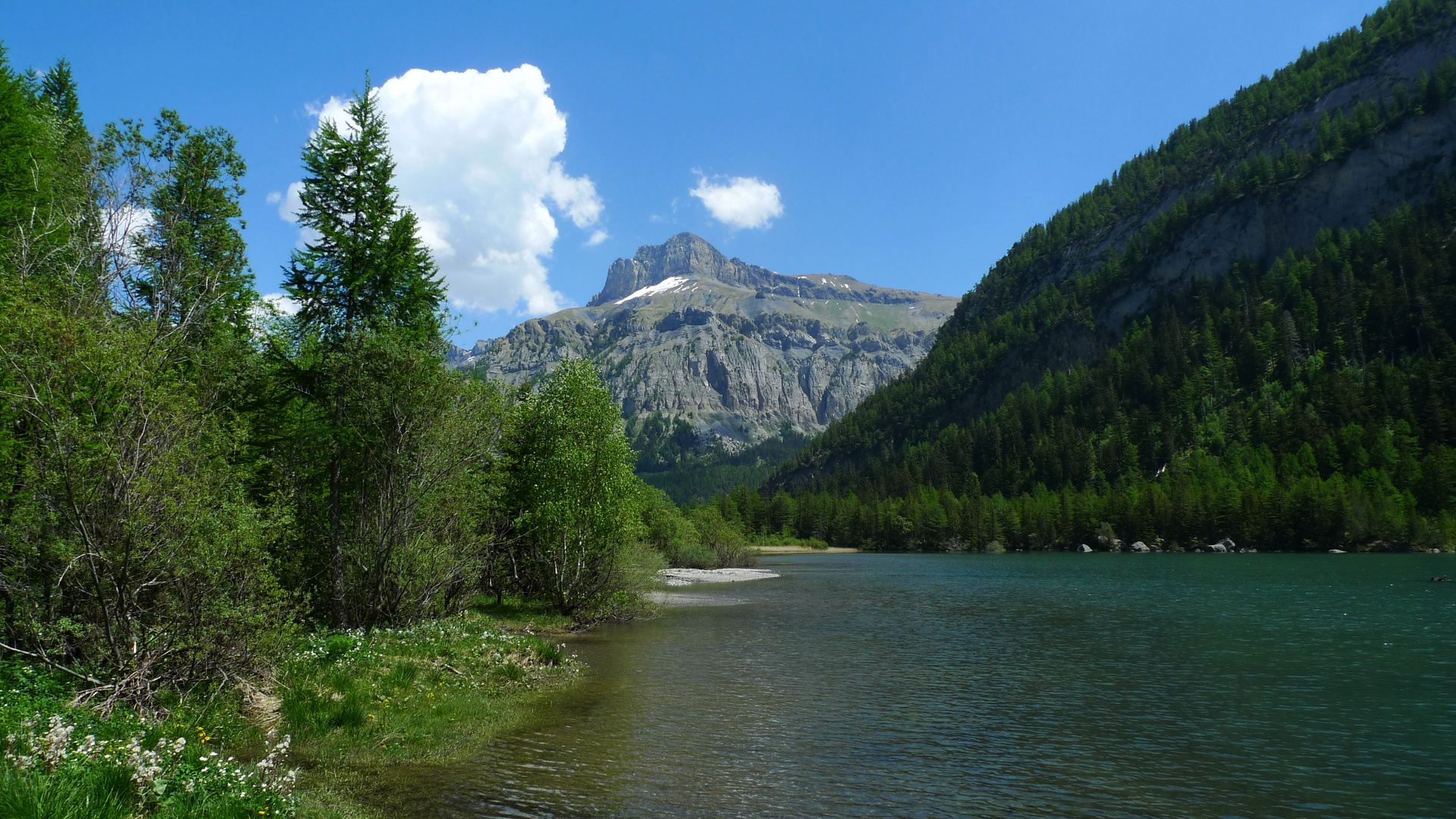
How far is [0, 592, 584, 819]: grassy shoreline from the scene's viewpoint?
31.1 feet

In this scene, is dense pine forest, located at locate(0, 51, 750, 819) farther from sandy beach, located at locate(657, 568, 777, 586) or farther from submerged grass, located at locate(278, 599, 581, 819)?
sandy beach, located at locate(657, 568, 777, 586)

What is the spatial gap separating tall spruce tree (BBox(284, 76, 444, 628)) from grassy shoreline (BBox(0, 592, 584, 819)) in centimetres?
686

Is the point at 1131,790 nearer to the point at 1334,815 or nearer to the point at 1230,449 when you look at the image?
the point at 1334,815

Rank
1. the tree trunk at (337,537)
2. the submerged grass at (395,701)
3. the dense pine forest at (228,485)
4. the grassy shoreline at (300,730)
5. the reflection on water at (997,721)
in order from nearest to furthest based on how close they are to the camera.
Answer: the grassy shoreline at (300,730) → the dense pine forest at (228,485) → the submerged grass at (395,701) → the reflection on water at (997,721) → the tree trunk at (337,537)

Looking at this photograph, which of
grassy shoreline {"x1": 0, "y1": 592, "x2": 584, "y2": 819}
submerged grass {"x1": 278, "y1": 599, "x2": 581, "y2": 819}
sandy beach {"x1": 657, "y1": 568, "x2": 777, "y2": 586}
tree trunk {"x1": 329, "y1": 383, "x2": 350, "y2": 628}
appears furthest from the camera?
sandy beach {"x1": 657, "y1": 568, "x2": 777, "y2": 586}

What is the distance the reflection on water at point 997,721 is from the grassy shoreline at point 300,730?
1.65 m

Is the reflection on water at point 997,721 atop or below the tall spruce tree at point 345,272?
below

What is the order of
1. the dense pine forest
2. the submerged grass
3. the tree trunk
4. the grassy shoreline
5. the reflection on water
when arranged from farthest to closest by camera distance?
the tree trunk, the reflection on water, the submerged grass, the dense pine forest, the grassy shoreline

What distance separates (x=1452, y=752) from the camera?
19047 millimetres

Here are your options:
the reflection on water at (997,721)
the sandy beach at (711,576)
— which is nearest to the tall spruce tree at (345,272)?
the reflection on water at (997,721)

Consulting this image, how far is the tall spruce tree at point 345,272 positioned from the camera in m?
27.8

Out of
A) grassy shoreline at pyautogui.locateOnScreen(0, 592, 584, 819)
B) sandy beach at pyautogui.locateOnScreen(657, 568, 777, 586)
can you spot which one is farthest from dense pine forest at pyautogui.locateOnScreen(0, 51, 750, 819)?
sandy beach at pyautogui.locateOnScreen(657, 568, 777, 586)

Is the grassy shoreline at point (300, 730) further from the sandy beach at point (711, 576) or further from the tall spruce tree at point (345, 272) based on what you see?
the sandy beach at point (711, 576)

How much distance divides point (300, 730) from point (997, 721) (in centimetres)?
1982
